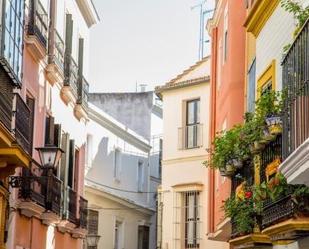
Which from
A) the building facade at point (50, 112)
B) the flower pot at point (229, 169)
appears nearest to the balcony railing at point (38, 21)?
the building facade at point (50, 112)

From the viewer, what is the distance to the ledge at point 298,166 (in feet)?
29.6

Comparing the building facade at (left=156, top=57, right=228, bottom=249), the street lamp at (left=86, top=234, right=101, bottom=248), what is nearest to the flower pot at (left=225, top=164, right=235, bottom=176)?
the building facade at (left=156, top=57, right=228, bottom=249)

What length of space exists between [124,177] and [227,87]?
55.0 feet

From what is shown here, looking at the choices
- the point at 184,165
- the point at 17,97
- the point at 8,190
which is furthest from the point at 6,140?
the point at 184,165

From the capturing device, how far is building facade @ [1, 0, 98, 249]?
17562 millimetres

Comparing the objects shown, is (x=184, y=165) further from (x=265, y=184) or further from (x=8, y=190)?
(x=265, y=184)

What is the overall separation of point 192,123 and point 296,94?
23.7 meters

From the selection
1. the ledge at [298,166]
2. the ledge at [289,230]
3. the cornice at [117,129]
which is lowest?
the ledge at [289,230]

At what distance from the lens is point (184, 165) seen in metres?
33.4

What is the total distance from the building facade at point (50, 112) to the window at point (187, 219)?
6.33 meters

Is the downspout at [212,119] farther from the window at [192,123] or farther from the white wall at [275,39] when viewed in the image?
the white wall at [275,39]

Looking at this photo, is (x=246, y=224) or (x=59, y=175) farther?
(x=59, y=175)

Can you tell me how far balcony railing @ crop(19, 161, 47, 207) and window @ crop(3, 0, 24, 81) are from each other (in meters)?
3.13

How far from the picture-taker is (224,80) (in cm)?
2361
